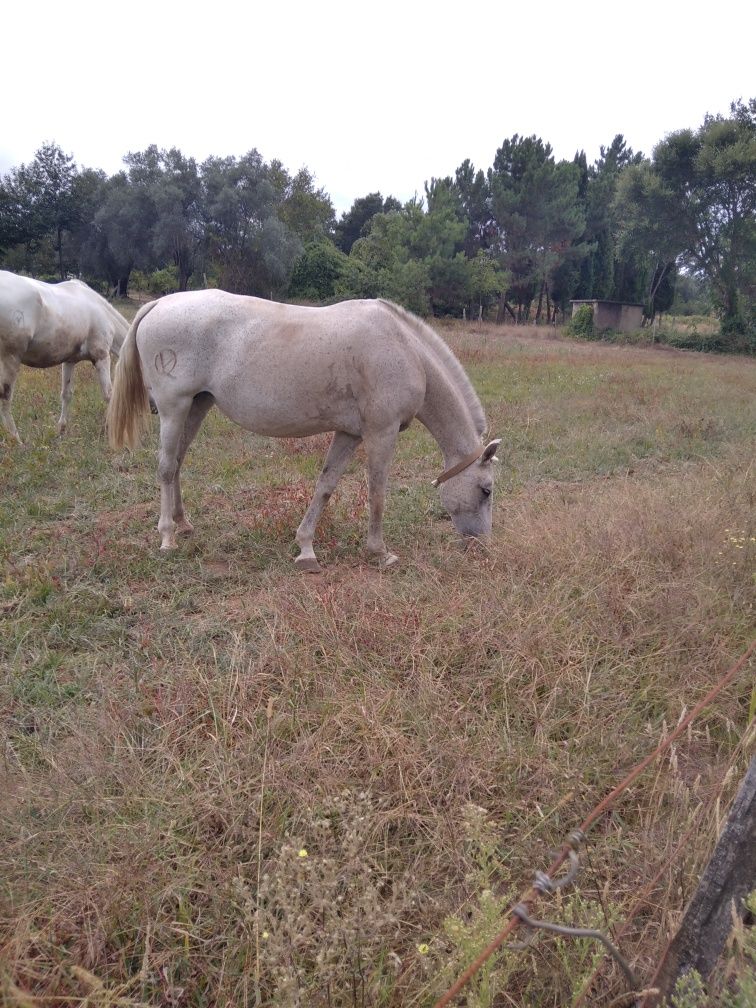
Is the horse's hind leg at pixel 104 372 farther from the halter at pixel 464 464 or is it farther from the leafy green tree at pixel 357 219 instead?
the leafy green tree at pixel 357 219

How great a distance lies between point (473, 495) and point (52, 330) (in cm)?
608

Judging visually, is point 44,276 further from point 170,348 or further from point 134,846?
point 134,846

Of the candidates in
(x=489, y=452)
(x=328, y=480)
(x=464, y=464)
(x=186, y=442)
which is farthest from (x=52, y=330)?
(x=489, y=452)

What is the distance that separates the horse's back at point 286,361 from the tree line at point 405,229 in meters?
28.4

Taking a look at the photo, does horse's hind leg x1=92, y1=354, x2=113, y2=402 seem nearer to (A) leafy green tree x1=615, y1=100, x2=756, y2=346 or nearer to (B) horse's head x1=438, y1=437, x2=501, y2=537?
(B) horse's head x1=438, y1=437, x2=501, y2=537

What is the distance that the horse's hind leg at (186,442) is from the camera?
4777 millimetres

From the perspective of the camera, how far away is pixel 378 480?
14.6ft

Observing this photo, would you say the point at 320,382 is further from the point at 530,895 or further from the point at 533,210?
the point at 533,210

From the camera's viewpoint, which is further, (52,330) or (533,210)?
(533,210)

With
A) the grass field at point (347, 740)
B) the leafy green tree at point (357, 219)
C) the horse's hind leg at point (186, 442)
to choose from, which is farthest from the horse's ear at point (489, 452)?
the leafy green tree at point (357, 219)

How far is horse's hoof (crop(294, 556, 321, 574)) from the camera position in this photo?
4.35 m

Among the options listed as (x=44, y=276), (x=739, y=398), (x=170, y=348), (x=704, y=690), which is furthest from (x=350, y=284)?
(x=704, y=690)

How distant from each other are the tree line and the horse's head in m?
28.7

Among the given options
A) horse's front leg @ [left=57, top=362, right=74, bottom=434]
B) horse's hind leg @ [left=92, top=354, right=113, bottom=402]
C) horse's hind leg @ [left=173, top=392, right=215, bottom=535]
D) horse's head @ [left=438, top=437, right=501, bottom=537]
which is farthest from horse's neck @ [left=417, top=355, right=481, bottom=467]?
horse's hind leg @ [left=92, top=354, right=113, bottom=402]
